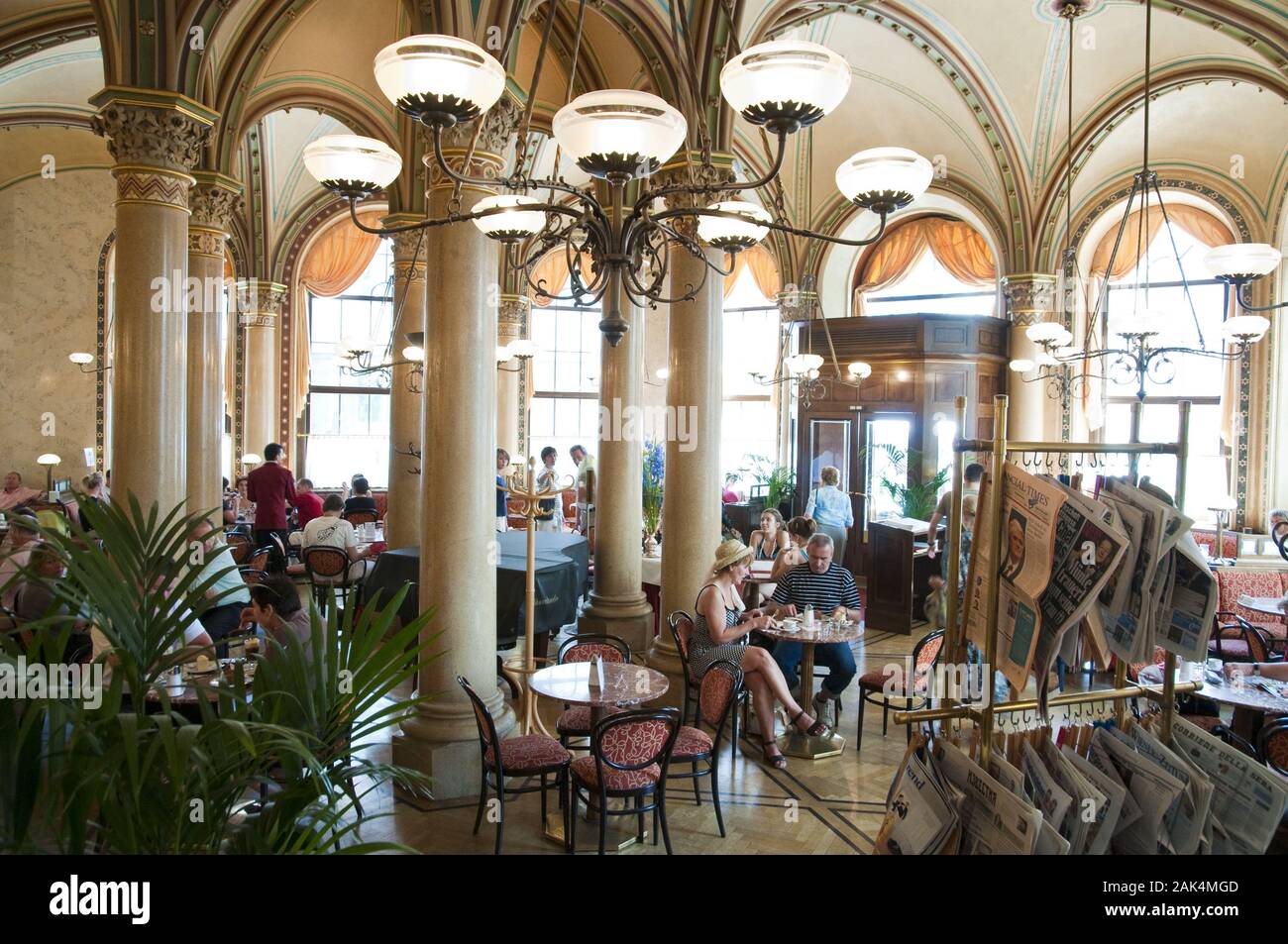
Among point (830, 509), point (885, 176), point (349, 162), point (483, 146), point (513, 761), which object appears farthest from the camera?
point (830, 509)

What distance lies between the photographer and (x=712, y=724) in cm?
484

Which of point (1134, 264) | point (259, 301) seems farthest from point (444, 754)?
point (259, 301)

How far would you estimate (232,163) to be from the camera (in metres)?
8.85

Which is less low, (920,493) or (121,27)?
(121,27)

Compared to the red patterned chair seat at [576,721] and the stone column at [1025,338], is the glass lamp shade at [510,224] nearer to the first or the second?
the red patterned chair seat at [576,721]

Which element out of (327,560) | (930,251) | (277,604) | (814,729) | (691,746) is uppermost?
(930,251)

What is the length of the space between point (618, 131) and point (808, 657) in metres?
4.12

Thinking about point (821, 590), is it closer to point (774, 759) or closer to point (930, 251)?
point (774, 759)

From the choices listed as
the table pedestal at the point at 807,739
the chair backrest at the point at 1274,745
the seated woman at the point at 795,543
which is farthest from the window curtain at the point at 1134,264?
the chair backrest at the point at 1274,745

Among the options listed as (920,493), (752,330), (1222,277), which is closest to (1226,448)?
(920,493)

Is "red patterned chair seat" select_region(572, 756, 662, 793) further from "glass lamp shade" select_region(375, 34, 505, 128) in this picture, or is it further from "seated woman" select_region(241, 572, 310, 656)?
"glass lamp shade" select_region(375, 34, 505, 128)

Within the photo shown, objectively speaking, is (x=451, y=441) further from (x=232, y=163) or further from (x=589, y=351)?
(x=589, y=351)

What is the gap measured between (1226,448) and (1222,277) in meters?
7.08

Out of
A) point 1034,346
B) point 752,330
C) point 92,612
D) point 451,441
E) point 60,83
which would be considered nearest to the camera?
point 92,612
